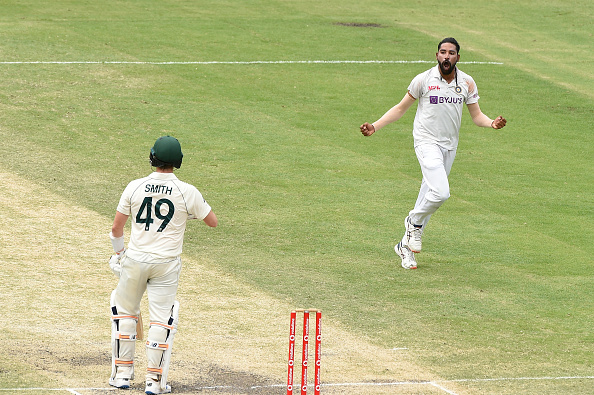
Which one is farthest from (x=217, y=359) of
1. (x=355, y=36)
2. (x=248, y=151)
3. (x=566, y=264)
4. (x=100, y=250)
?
(x=355, y=36)

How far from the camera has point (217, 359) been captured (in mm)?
8648

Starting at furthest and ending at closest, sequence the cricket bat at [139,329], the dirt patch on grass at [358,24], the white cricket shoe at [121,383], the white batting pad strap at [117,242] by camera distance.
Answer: the dirt patch on grass at [358,24] → the cricket bat at [139,329] → the white batting pad strap at [117,242] → the white cricket shoe at [121,383]

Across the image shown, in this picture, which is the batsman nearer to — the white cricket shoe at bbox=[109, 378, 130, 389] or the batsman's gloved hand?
the white cricket shoe at bbox=[109, 378, 130, 389]

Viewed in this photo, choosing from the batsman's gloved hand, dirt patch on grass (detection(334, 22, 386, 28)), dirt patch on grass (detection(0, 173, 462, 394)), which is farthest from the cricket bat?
dirt patch on grass (detection(334, 22, 386, 28))

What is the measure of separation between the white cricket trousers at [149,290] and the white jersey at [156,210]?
0.08 meters

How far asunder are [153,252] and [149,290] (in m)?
0.34

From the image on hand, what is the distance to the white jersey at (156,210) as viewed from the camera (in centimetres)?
781

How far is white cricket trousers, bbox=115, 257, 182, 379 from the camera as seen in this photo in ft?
25.6

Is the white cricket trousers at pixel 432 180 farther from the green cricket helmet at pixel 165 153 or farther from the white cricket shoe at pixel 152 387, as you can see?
the white cricket shoe at pixel 152 387

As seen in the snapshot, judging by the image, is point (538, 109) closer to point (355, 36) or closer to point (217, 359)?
point (355, 36)

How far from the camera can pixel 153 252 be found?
782 centimetres

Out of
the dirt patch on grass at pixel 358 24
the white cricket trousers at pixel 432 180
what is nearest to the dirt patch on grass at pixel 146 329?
the white cricket trousers at pixel 432 180

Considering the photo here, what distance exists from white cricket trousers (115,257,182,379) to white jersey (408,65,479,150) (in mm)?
4627

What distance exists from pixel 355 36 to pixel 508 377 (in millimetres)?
17318
